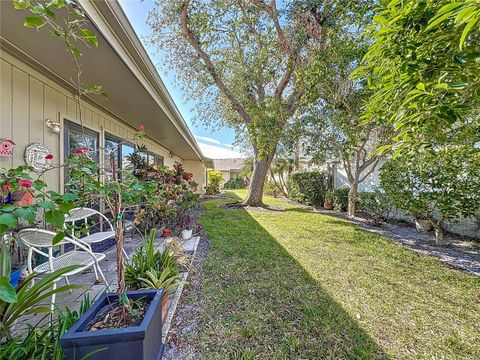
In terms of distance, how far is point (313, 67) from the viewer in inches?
251

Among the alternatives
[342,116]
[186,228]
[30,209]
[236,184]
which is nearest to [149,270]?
[30,209]

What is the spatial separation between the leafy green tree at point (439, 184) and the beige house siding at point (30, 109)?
6.30m

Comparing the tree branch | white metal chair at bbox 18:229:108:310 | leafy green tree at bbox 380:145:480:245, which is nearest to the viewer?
white metal chair at bbox 18:229:108:310

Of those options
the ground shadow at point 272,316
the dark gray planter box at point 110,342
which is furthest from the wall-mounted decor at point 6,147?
the ground shadow at point 272,316

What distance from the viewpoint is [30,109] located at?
3.54m

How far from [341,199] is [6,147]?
10.5m

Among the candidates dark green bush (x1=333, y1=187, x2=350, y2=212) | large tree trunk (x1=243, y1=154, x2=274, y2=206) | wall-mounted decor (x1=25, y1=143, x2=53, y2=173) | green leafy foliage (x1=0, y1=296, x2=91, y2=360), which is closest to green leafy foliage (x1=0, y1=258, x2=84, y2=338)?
green leafy foliage (x1=0, y1=296, x2=91, y2=360)

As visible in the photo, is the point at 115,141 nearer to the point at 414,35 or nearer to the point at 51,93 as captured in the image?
the point at 51,93

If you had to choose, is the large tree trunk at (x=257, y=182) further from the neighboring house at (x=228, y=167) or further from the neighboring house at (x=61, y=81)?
the neighboring house at (x=228, y=167)

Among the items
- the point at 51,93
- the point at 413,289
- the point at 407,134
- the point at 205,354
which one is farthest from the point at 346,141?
the point at 51,93

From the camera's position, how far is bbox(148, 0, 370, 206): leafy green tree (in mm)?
7102

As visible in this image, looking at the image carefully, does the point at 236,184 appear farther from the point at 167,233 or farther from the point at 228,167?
the point at 167,233

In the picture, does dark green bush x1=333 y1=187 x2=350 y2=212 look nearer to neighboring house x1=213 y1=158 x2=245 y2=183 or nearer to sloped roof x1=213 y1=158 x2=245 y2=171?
neighboring house x1=213 y1=158 x2=245 y2=183

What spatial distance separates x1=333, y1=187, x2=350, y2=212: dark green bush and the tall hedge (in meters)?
1.58
